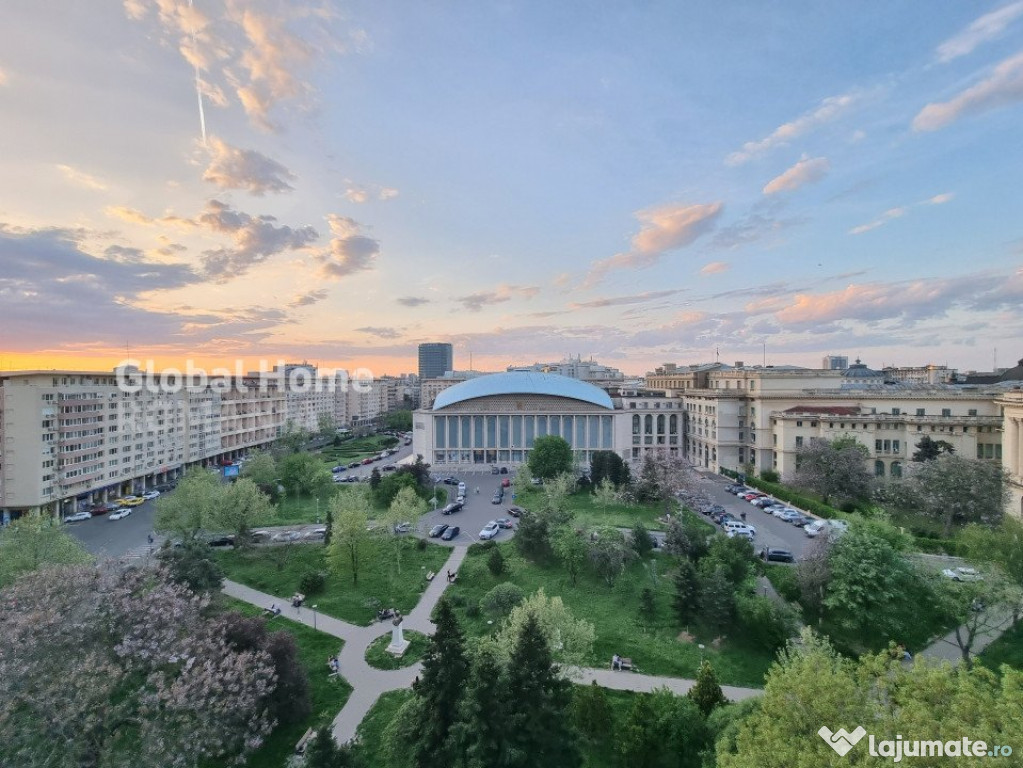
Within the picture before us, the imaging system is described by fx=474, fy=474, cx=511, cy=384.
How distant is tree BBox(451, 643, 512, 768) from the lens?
1108cm

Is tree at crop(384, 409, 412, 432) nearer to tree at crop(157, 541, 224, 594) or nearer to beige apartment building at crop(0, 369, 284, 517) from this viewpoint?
beige apartment building at crop(0, 369, 284, 517)

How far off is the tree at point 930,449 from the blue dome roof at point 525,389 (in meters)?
26.3

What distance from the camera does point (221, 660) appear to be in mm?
13930

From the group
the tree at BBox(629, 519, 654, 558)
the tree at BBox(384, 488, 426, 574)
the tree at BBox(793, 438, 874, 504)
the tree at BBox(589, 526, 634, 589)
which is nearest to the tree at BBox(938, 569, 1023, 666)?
the tree at BBox(589, 526, 634, 589)

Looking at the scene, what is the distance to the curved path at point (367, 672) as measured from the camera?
50.6ft

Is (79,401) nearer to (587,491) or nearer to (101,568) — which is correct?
(101,568)

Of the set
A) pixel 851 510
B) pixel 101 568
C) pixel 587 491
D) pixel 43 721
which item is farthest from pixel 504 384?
pixel 43 721

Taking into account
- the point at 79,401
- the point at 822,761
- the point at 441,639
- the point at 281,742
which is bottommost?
the point at 281,742

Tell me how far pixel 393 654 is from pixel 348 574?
802 centimetres

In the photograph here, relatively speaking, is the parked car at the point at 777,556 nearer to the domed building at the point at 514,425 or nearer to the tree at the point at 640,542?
the tree at the point at 640,542

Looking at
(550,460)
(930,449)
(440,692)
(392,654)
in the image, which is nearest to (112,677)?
(440,692)

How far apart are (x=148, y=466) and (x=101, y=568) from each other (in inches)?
1582

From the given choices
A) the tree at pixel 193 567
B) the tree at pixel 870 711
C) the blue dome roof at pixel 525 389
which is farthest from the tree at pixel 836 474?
the tree at pixel 193 567

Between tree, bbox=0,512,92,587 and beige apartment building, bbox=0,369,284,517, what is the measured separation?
20881 mm
